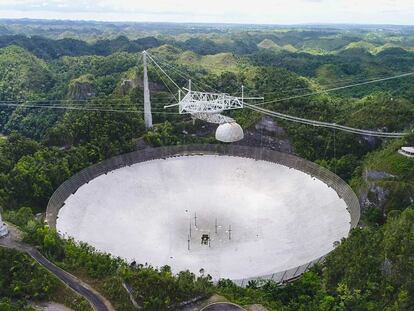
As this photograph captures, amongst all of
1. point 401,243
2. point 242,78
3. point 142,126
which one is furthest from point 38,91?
point 401,243

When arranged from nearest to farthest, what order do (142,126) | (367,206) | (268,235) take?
(268,235), (367,206), (142,126)

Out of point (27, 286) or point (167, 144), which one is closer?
point (27, 286)

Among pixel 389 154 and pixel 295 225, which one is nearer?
pixel 295 225

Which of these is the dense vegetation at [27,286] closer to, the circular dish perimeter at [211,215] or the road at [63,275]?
the road at [63,275]

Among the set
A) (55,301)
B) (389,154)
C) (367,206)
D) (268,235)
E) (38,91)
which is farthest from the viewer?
(38,91)

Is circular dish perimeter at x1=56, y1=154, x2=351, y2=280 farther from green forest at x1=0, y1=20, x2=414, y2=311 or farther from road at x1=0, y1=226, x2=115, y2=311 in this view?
road at x1=0, y1=226, x2=115, y2=311

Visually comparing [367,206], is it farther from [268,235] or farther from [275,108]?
[275,108]

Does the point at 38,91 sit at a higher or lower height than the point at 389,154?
lower

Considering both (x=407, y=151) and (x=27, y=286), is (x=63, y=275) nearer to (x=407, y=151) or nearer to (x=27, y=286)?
(x=27, y=286)

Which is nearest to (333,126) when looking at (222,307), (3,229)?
(222,307)
